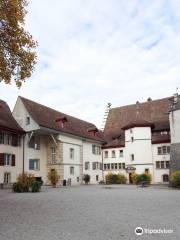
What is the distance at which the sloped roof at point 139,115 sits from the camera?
1797 inches

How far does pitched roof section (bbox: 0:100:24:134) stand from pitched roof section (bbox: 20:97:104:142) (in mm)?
2171

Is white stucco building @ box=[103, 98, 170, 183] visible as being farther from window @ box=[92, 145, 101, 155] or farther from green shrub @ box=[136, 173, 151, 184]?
green shrub @ box=[136, 173, 151, 184]

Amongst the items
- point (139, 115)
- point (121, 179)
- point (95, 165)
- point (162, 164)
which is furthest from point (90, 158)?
point (139, 115)

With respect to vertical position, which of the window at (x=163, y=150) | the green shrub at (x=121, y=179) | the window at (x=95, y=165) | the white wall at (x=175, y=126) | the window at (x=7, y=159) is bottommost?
the green shrub at (x=121, y=179)

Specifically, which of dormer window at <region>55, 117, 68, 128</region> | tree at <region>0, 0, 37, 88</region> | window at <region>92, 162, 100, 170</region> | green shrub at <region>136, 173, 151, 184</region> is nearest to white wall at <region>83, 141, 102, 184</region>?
window at <region>92, 162, 100, 170</region>

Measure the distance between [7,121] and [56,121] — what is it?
284 inches

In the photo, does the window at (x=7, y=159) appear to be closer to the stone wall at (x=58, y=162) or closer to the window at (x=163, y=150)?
the stone wall at (x=58, y=162)

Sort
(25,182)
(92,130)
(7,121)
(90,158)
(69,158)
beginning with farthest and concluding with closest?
(92,130) → (90,158) → (69,158) → (7,121) → (25,182)

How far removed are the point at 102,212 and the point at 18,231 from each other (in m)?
4.80

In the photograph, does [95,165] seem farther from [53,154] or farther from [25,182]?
[25,182]

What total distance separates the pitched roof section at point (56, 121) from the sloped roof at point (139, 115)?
293 cm

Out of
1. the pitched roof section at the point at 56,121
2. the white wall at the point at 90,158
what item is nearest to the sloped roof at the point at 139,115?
the pitched roof section at the point at 56,121

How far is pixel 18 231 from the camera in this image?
30.1ft

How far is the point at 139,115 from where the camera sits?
49.5 m
